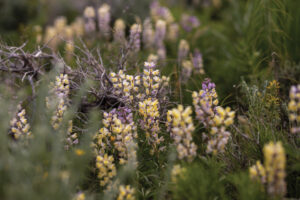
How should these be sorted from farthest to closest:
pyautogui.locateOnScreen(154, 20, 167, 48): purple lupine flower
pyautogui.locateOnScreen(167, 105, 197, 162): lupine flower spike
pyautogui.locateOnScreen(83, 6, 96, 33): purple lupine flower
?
pyautogui.locateOnScreen(154, 20, 167, 48): purple lupine flower, pyautogui.locateOnScreen(83, 6, 96, 33): purple lupine flower, pyautogui.locateOnScreen(167, 105, 197, 162): lupine flower spike

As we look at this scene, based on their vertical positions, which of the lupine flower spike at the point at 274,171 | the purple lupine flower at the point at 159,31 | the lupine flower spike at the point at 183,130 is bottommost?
the lupine flower spike at the point at 274,171

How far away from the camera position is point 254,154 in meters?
1.84

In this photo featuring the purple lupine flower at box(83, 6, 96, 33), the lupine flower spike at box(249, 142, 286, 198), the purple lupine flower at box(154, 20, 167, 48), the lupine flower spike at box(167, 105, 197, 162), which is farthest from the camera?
the purple lupine flower at box(154, 20, 167, 48)

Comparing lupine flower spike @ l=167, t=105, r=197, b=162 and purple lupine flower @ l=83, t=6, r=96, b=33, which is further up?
purple lupine flower @ l=83, t=6, r=96, b=33

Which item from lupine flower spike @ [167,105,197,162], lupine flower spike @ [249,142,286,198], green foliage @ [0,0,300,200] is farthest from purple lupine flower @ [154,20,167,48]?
lupine flower spike @ [249,142,286,198]

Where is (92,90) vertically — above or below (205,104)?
above

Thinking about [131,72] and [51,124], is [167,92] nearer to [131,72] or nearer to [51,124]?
[131,72]

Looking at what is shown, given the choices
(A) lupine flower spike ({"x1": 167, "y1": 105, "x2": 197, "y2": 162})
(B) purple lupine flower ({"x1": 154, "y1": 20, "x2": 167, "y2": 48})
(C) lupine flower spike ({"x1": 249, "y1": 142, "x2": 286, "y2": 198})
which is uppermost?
(B) purple lupine flower ({"x1": 154, "y1": 20, "x2": 167, "y2": 48})

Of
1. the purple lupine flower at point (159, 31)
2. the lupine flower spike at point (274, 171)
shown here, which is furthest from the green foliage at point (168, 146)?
the purple lupine flower at point (159, 31)

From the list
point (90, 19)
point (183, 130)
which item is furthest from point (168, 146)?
point (90, 19)

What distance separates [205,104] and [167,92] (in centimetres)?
77

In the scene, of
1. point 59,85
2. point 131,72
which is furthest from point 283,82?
point 59,85

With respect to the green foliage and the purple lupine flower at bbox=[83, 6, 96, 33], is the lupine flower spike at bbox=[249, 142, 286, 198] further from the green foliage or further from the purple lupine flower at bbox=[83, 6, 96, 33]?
the purple lupine flower at bbox=[83, 6, 96, 33]

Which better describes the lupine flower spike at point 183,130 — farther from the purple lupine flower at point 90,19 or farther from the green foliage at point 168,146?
the purple lupine flower at point 90,19
